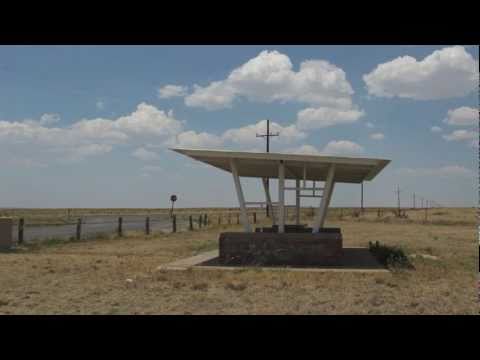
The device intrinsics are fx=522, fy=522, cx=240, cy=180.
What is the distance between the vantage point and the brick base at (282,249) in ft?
40.3

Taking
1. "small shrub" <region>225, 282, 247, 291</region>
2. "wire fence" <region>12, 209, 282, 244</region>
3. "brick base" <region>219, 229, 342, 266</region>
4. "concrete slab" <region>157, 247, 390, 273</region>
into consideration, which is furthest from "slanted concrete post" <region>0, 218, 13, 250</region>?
"small shrub" <region>225, 282, 247, 291</region>

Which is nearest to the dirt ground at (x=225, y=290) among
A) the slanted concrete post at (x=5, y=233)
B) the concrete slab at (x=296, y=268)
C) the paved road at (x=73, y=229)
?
the concrete slab at (x=296, y=268)

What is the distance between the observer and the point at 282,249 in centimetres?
1239

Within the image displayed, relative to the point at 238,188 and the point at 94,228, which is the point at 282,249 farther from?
the point at 94,228

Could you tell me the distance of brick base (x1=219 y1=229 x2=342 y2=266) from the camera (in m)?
12.3

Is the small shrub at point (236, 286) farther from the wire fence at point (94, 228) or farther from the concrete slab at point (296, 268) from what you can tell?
the wire fence at point (94, 228)

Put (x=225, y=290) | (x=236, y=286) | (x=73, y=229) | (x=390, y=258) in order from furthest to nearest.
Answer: (x=73, y=229) < (x=390, y=258) < (x=236, y=286) < (x=225, y=290)

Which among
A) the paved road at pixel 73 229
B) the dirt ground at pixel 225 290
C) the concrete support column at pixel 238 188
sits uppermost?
the concrete support column at pixel 238 188

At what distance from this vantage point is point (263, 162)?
43.7ft

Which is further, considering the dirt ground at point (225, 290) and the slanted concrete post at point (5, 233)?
the slanted concrete post at point (5, 233)

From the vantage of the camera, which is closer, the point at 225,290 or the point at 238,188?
the point at 225,290

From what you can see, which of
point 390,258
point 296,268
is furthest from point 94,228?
point 296,268
